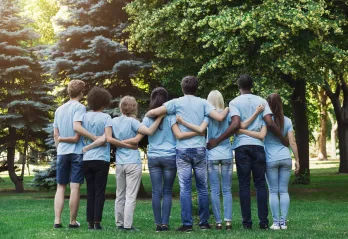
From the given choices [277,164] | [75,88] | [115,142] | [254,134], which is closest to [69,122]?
[75,88]

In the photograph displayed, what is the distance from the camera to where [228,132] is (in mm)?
9531

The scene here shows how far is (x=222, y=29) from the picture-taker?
18.7m

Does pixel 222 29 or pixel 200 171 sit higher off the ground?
pixel 222 29

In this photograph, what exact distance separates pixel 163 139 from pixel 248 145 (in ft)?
4.05

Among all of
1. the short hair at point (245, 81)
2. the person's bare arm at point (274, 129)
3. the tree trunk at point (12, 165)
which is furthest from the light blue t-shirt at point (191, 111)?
the tree trunk at point (12, 165)

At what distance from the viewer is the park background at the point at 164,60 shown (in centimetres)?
1828

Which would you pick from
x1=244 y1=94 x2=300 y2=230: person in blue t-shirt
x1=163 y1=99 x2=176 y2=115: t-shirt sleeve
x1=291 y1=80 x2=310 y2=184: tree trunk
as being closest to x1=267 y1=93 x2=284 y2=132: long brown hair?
x1=244 y1=94 x2=300 y2=230: person in blue t-shirt

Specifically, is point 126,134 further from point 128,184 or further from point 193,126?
point 193,126

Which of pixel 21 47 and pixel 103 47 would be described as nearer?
pixel 103 47

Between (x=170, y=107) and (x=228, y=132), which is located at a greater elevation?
(x=170, y=107)

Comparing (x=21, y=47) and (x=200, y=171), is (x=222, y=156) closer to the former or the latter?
(x=200, y=171)

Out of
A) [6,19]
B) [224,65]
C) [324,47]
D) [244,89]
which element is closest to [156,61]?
[224,65]

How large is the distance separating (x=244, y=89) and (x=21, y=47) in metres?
19.9

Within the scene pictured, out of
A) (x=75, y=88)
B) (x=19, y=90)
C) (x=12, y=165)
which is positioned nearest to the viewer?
(x=75, y=88)
